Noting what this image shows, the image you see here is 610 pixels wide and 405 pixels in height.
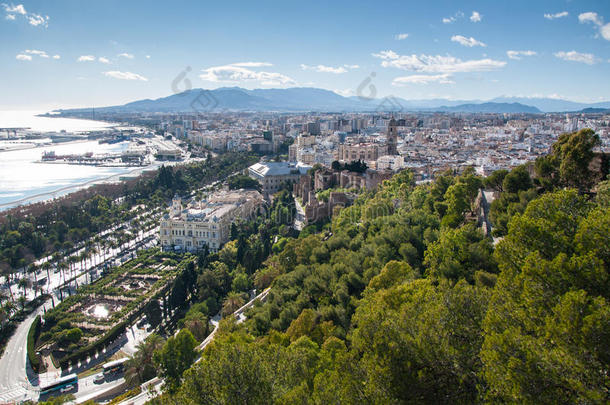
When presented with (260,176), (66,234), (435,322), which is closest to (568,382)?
(435,322)

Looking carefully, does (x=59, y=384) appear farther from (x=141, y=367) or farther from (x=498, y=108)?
(x=498, y=108)

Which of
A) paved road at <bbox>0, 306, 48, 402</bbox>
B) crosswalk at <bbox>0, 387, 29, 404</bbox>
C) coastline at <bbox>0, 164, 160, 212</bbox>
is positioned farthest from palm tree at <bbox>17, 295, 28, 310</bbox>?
coastline at <bbox>0, 164, 160, 212</bbox>

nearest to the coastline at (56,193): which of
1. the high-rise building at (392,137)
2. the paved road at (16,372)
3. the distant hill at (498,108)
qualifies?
the paved road at (16,372)

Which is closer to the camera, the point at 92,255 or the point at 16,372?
the point at 16,372

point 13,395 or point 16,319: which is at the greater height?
point 16,319

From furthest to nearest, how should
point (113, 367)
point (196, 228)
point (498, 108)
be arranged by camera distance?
point (498, 108), point (196, 228), point (113, 367)

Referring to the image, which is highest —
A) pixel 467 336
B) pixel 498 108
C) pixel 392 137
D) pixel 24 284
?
pixel 498 108

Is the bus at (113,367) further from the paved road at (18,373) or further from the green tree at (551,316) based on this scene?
the green tree at (551,316)

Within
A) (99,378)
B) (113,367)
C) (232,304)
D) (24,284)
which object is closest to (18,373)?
(99,378)
